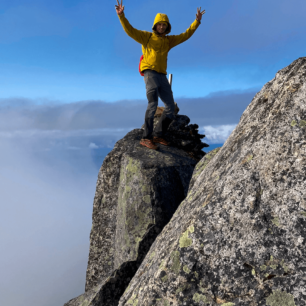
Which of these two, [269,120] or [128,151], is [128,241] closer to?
[128,151]

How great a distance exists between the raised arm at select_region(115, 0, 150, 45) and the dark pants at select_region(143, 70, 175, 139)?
1.11 m

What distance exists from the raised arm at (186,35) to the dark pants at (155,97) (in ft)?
4.42

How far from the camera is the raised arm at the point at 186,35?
11.3m

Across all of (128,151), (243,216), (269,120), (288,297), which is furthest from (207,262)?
(128,151)

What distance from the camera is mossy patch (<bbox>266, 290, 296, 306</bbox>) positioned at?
2.80m

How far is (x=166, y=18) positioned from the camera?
428 inches

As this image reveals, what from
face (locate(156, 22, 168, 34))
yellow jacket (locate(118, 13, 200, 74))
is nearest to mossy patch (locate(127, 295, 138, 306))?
yellow jacket (locate(118, 13, 200, 74))

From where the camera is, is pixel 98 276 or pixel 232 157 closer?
pixel 232 157

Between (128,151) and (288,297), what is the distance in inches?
322

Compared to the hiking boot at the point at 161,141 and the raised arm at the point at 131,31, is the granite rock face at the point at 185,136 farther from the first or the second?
the raised arm at the point at 131,31

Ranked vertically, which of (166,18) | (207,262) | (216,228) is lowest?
(207,262)

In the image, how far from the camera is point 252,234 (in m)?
3.05

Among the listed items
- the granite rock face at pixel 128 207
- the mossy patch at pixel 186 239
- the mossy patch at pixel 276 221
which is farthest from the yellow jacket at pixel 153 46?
the mossy patch at pixel 276 221

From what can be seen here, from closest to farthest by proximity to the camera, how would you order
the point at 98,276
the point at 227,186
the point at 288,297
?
the point at 288,297
the point at 227,186
the point at 98,276
